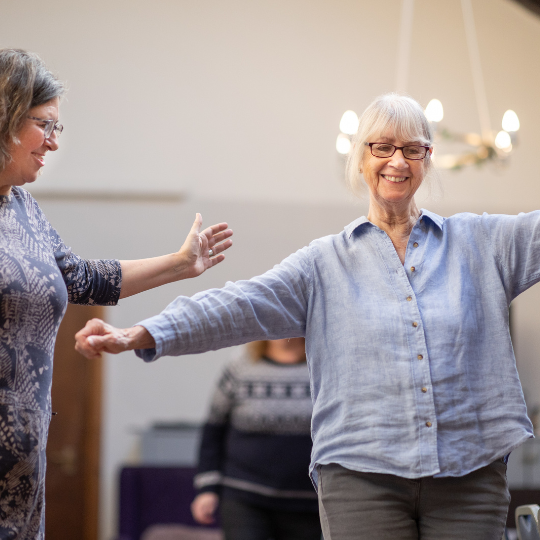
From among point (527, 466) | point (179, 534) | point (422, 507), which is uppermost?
point (422, 507)

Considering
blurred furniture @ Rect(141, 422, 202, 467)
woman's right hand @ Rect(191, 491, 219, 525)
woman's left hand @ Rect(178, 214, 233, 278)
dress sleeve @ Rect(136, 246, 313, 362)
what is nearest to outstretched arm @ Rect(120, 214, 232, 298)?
woman's left hand @ Rect(178, 214, 233, 278)

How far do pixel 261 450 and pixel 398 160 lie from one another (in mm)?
1457

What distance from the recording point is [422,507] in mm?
1301

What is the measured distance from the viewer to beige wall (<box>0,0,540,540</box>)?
5.02m

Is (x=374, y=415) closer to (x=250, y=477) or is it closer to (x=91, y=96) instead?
(x=250, y=477)

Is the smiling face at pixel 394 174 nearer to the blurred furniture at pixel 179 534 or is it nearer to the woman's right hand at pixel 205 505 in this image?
the woman's right hand at pixel 205 505

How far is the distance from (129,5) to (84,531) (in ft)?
12.4

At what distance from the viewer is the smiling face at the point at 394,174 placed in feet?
4.77

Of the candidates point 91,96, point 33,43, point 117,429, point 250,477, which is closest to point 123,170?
point 91,96

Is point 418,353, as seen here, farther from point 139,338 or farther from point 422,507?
point 139,338

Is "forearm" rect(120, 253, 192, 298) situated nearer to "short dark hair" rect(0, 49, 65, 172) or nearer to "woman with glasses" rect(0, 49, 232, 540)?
"woman with glasses" rect(0, 49, 232, 540)

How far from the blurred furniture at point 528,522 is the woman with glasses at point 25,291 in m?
1.03

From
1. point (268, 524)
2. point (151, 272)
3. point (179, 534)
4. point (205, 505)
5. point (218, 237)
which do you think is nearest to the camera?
point (151, 272)

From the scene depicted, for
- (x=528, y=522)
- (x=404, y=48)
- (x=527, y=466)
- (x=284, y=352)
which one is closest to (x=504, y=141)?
(x=284, y=352)
